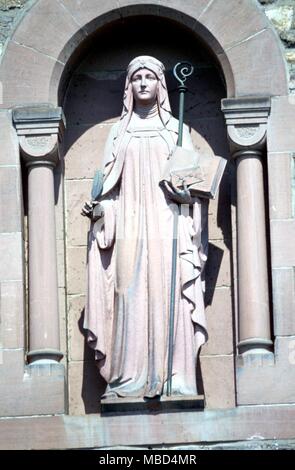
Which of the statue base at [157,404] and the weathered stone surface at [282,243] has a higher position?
the weathered stone surface at [282,243]

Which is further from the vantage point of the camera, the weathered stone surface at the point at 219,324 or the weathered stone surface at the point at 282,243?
the weathered stone surface at the point at 219,324

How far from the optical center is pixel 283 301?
15430 mm

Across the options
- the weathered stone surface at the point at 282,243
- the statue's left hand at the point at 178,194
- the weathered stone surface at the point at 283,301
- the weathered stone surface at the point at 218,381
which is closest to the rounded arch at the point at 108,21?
the statue's left hand at the point at 178,194

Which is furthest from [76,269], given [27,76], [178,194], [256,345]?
[256,345]

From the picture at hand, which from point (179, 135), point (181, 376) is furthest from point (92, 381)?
point (179, 135)

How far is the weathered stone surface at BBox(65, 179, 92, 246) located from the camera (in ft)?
53.0

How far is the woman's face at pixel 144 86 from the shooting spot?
52.4 feet

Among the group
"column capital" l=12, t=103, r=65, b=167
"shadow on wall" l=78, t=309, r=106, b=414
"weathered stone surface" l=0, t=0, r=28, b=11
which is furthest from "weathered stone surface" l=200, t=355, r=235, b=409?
"weathered stone surface" l=0, t=0, r=28, b=11

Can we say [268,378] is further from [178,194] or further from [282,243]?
[178,194]

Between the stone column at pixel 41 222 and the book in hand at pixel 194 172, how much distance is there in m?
0.79

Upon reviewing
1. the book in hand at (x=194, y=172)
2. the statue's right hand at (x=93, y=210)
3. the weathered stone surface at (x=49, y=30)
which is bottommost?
the statue's right hand at (x=93, y=210)

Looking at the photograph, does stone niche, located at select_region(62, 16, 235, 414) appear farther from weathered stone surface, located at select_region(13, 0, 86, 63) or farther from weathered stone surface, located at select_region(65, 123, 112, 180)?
weathered stone surface, located at select_region(13, 0, 86, 63)

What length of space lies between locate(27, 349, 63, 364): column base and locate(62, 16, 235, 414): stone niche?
1.24 feet

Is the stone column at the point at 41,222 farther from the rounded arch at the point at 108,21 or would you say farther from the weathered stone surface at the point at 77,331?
the weathered stone surface at the point at 77,331
